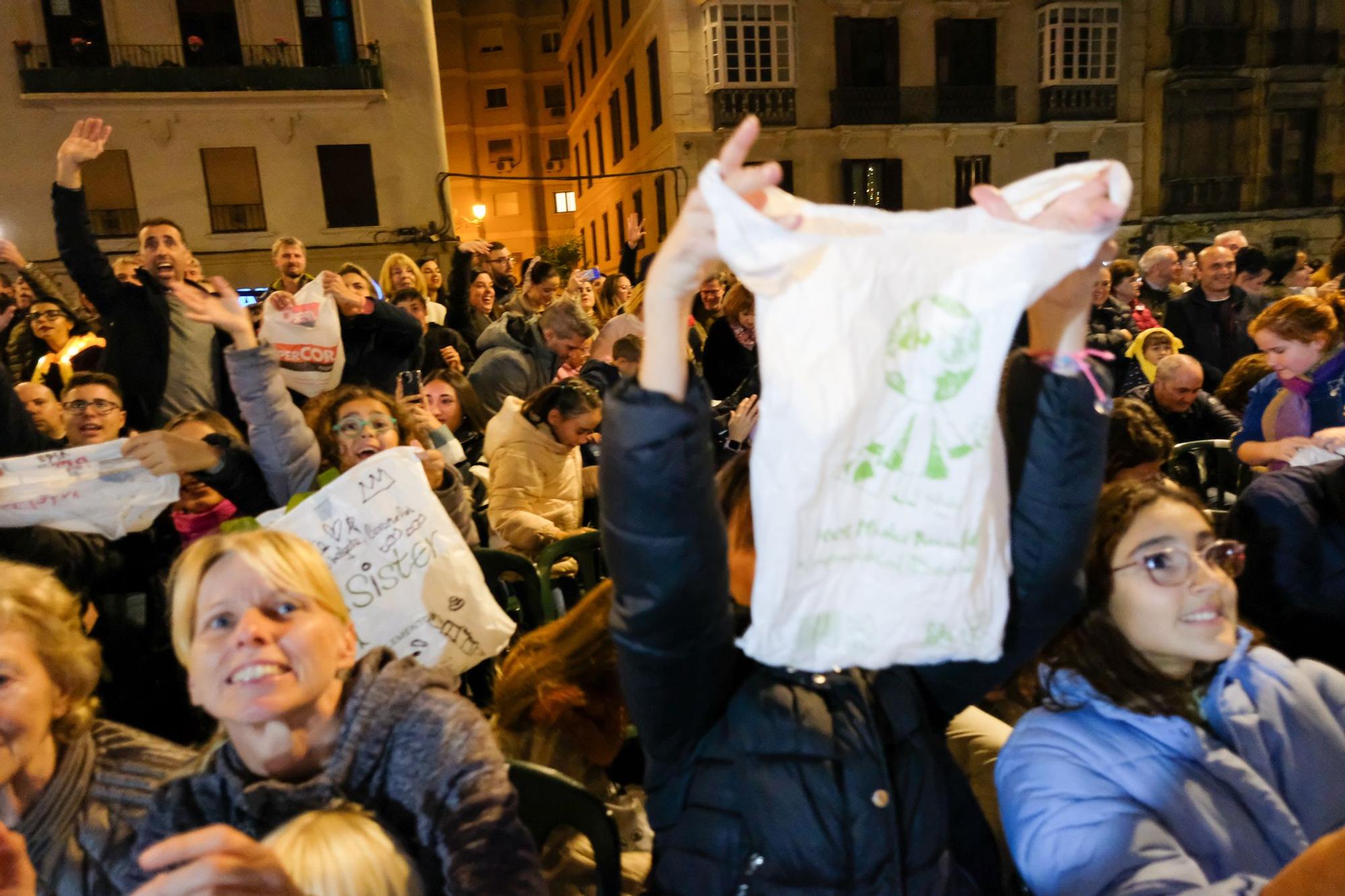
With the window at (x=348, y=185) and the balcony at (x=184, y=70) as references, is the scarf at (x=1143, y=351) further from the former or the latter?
the balcony at (x=184, y=70)

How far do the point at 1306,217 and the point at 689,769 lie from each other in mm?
27755

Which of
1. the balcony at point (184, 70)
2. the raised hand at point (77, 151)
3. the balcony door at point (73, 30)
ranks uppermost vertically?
the balcony door at point (73, 30)

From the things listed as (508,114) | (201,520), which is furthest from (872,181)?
(508,114)

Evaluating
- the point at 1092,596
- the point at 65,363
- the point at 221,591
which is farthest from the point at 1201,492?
the point at 65,363

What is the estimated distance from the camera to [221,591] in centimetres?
160

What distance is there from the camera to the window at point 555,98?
38.1 m

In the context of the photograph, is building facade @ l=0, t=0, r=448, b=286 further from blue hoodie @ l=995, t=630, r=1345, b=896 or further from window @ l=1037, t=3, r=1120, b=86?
blue hoodie @ l=995, t=630, r=1345, b=896

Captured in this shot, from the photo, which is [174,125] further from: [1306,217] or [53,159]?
[1306,217]

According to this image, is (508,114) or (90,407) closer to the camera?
(90,407)

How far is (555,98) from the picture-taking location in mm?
38406

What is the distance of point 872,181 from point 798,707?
21020mm

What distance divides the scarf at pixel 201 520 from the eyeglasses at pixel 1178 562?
2.84 metres

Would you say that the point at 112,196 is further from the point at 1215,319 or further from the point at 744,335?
the point at 1215,319

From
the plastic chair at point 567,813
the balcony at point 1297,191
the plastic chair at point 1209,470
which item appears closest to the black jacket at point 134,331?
the plastic chair at point 567,813
